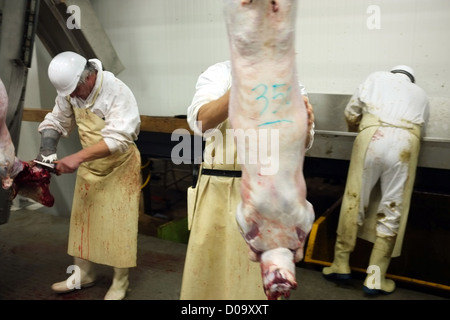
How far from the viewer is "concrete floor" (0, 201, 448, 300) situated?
2.99 meters

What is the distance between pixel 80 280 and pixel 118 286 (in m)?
0.31

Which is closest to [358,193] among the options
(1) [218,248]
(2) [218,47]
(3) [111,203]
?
(1) [218,248]

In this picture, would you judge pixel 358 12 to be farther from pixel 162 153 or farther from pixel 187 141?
pixel 162 153

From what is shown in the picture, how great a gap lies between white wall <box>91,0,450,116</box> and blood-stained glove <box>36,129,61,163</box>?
2179 mm

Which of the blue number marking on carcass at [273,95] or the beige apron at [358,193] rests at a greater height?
the blue number marking on carcass at [273,95]

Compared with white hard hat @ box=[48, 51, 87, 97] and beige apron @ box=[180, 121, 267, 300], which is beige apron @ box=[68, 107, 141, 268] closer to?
white hard hat @ box=[48, 51, 87, 97]

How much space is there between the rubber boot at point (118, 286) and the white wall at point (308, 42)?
227cm

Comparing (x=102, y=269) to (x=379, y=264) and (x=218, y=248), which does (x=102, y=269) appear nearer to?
(x=218, y=248)

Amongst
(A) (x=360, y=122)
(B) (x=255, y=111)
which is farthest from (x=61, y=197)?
(B) (x=255, y=111)

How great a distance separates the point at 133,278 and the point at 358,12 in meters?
2.95

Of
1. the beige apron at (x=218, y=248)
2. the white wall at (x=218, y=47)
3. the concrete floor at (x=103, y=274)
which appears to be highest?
the white wall at (x=218, y=47)

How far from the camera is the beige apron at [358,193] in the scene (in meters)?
2.91

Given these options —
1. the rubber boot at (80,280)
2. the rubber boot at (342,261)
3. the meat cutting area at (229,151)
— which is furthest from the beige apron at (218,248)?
the rubber boot at (342,261)

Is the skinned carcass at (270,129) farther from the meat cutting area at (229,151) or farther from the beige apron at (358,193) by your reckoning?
the beige apron at (358,193)
